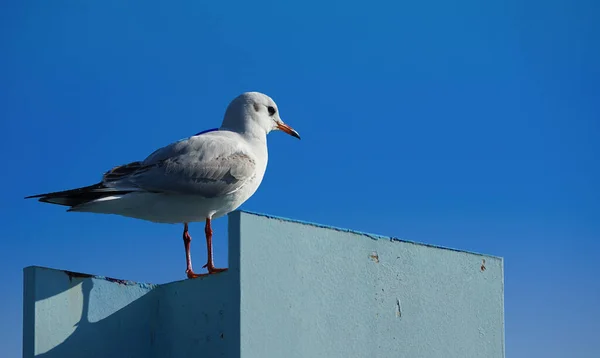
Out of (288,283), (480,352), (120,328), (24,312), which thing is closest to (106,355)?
(120,328)

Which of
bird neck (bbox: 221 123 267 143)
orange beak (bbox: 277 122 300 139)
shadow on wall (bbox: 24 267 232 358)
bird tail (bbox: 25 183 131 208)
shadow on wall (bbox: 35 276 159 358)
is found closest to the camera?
shadow on wall (bbox: 24 267 232 358)

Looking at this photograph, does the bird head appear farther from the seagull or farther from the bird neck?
the seagull

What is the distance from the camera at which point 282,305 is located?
7785mm

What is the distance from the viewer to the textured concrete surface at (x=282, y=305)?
7684 millimetres

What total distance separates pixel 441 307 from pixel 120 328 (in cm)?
292

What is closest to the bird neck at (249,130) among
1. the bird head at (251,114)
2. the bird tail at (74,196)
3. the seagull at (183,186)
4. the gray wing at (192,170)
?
the bird head at (251,114)

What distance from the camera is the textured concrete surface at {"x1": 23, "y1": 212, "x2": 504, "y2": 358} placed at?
768cm

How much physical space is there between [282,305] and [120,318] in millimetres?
1762

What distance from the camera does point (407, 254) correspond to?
29.5ft

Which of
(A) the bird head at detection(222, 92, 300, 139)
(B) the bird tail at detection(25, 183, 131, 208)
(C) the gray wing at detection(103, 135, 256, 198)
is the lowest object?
(B) the bird tail at detection(25, 183, 131, 208)

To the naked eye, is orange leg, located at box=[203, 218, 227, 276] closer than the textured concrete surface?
No

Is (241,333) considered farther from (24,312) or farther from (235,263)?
(24,312)

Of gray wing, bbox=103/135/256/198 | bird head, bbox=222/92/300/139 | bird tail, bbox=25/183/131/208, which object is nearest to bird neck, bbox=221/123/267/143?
bird head, bbox=222/92/300/139

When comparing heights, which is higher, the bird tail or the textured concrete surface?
the bird tail
